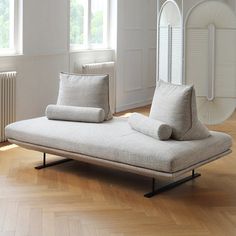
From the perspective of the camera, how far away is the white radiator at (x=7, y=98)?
17.3 ft

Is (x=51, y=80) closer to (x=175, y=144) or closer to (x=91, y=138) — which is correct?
(x=91, y=138)

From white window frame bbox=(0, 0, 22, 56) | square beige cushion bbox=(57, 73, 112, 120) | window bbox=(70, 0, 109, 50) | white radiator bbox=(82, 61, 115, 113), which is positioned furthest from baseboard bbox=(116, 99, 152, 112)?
square beige cushion bbox=(57, 73, 112, 120)

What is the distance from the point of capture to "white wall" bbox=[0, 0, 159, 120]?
566 centimetres

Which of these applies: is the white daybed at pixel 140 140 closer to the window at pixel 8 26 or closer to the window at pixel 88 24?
the window at pixel 8 26

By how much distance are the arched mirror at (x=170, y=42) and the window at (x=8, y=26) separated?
1756 millimetres

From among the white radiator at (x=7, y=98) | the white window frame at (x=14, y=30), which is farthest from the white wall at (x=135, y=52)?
the white radiator at (x=7, y=98)

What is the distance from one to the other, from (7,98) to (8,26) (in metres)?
0.85

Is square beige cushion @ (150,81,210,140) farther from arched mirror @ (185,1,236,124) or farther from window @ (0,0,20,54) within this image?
window @ (0,0,20,54)

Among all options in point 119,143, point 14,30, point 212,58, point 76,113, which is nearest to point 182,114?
point 119,143

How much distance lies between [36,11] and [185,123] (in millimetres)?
2728

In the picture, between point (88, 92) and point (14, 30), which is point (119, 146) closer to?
point (88, 92)

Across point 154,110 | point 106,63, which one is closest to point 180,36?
point 106,63

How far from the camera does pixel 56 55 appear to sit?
20.2ft

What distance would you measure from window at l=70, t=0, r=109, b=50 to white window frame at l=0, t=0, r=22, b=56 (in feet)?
3.81
